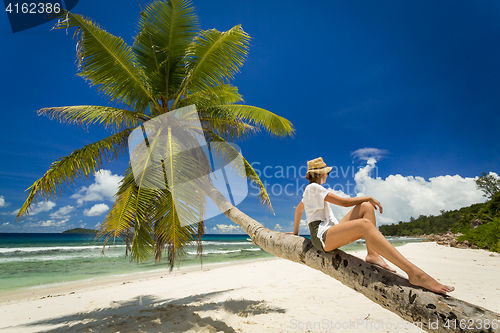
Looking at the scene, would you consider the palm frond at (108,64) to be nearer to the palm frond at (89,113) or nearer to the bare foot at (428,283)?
the palm frond at (89,113)

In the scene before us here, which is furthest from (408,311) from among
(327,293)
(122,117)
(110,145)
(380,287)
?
(122,117)

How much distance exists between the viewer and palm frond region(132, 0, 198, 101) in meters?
5.38

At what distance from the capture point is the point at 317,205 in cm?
267

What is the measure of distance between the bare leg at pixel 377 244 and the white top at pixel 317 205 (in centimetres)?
27

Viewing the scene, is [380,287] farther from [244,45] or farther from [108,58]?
[108,58]

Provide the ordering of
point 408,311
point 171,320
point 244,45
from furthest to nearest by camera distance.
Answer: point 244,45 → point 171,320 → point 408,311

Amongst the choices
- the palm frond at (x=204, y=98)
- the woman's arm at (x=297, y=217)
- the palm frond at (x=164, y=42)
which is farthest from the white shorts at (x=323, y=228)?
the palm frond at (x=164, y=42)

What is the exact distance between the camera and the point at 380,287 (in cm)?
211

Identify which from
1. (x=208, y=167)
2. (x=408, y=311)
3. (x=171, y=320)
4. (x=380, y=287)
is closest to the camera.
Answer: (x=408, y=311)

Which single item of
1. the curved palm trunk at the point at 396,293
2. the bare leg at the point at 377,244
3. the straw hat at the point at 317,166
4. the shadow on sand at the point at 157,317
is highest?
the straw hat at the point at 317,166

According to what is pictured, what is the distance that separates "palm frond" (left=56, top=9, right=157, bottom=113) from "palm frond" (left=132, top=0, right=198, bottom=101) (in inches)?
11.6

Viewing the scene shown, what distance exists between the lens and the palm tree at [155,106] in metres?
4.72

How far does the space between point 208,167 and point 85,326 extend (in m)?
4.23

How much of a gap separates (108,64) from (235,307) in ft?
19.9
